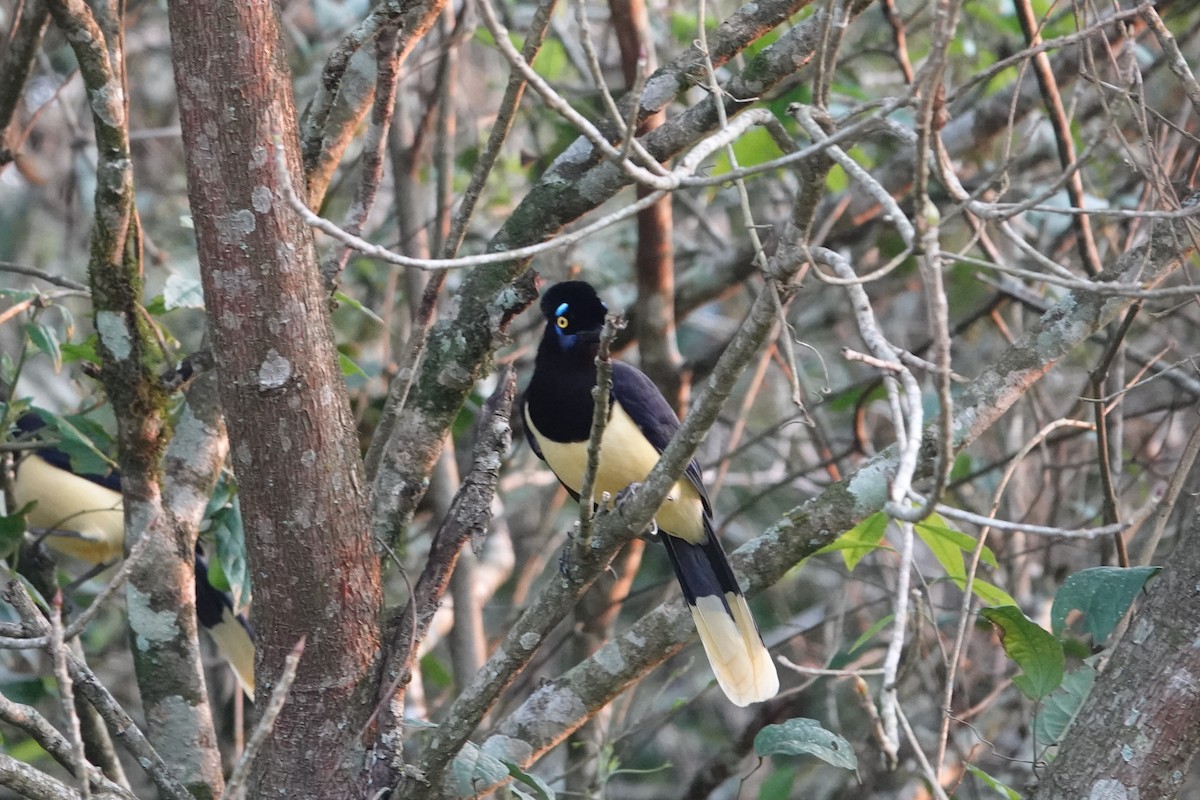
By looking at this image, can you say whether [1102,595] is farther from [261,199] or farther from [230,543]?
[230,543]

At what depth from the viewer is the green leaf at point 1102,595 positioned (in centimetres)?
232

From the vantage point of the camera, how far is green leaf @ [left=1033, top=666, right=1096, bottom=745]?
252 cm

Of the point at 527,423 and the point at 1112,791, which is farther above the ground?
the point at 527,423

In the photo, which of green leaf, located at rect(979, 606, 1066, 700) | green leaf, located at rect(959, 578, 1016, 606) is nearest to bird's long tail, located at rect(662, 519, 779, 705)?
green leaf, located at rect(959, 578, 1016, 606)

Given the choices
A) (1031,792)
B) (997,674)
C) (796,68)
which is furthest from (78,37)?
(997,674)

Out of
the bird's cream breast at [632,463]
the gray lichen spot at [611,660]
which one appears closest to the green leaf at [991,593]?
the gray lichen spot at [611,660]

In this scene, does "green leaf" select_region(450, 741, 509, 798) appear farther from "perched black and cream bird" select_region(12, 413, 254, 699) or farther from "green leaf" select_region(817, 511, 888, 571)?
"perched black and cream bird" select_region(12, 413, 254, 699)

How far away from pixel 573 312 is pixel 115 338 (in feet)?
4.96

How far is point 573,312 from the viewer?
12.3 ft

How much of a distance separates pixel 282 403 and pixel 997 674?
12.4 ft

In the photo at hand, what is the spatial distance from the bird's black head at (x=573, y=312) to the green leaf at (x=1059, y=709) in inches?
66.7

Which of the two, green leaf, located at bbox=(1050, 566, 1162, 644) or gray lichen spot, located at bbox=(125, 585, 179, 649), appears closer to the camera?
green leaf, located at bbox=(1050, 566, 1162, 644)

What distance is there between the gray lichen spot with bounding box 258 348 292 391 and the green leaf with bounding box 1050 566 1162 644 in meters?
1.50

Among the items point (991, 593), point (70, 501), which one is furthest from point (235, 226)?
point (70, 501)
